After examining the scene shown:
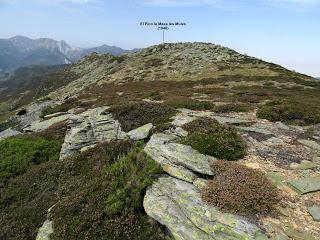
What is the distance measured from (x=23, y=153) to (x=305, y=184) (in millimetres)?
14230

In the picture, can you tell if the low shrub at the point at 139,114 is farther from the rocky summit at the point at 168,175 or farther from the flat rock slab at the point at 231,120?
the flat rock slab at the point at 231,120

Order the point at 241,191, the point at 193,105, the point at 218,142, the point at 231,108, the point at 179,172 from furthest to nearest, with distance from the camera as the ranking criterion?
the point at 193,105, the point at 231,108, the point at 218,142, the point at 179,172, the point at 241,191

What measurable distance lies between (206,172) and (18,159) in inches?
430

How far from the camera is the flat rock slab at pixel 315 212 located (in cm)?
1025

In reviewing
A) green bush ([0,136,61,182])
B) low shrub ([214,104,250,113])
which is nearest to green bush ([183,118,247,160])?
low shrub ([214,104,250,113])

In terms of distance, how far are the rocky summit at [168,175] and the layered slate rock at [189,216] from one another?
1.2 inches

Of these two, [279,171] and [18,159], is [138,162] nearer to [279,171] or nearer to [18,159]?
[279,171]

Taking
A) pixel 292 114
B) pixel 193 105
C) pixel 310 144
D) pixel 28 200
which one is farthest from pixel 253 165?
pixel 193 105

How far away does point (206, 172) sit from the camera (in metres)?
12.3

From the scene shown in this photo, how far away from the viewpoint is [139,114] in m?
21.5

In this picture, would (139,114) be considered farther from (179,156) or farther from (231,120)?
(179,156)

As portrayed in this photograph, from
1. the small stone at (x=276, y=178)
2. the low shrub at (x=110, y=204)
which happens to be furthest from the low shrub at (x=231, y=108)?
the small stone at (x=276, y=178)

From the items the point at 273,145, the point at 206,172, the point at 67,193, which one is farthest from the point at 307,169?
the point at 67,193

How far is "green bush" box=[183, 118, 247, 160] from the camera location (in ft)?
46.2
